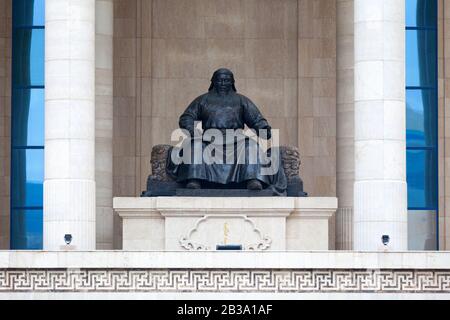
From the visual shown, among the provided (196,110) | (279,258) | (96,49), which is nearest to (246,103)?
(196,110)

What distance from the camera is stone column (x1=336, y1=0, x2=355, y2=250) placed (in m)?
40.4

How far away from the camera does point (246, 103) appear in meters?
38.7

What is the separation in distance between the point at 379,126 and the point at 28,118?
34.1 ft

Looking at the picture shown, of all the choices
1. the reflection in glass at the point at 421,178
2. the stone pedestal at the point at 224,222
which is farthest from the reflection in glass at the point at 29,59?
the reflection in glass at the point at 421,178

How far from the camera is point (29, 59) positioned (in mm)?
42500

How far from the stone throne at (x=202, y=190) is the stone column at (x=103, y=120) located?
1813 millimetres

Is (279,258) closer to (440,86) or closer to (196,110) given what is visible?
(196,110)

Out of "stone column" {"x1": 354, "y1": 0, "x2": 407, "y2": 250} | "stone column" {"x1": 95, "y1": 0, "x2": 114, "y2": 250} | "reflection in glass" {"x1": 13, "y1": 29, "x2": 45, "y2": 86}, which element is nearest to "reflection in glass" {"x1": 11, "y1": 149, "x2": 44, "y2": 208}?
"reflection in glass" {"x1": 13, "y1": 29, "x2": 45, "y2": 86}

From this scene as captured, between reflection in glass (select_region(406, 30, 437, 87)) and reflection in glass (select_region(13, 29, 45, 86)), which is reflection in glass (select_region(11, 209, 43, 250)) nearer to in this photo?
reflection in glass (select_region(13, 29, 45, 86))

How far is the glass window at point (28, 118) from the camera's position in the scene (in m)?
42.3

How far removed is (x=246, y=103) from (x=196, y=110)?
1127mm

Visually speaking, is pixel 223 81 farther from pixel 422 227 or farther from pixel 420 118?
pixel 422 227

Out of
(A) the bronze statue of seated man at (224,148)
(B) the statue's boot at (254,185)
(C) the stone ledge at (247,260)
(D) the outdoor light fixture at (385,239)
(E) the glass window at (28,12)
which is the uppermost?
(E) the glass window at (28,12)

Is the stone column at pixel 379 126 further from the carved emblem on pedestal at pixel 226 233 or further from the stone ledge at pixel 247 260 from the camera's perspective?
the stone ledge at pixel 247 260
